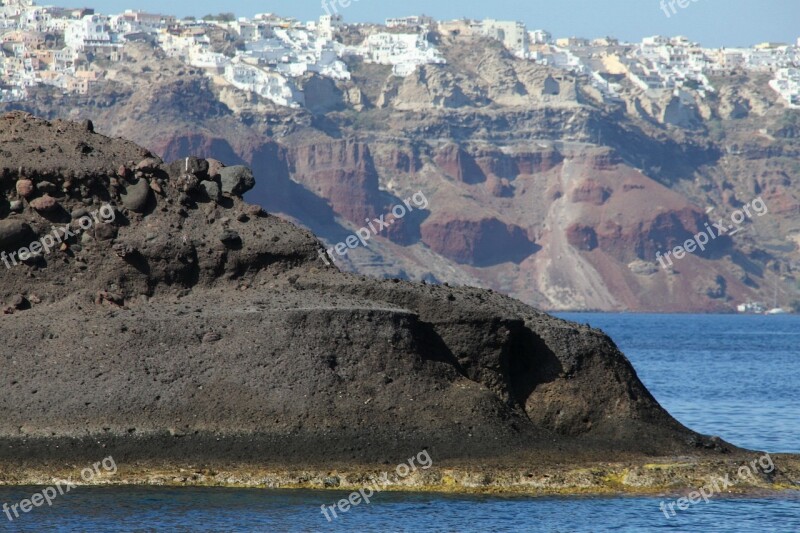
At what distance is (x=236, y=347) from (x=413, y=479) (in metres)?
4.58

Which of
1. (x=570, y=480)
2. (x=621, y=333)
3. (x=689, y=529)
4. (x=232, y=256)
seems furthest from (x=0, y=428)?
(x=621, y=333)

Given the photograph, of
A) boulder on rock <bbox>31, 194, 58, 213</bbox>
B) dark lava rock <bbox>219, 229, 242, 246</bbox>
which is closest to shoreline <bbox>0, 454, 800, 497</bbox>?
dark lava rock <bbox>219, 229, 242, 246</bbox>

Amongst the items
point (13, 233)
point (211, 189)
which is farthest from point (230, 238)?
point (13, 233)

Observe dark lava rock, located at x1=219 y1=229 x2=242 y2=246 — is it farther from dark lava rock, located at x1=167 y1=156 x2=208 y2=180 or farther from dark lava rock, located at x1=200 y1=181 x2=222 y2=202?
dark lava rock, located at x1=167 y1=156 x2=208 y2=180

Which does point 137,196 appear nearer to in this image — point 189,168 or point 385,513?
point 189,168

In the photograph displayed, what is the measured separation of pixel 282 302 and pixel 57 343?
15.5 ft

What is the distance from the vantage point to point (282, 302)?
3041 centimetres

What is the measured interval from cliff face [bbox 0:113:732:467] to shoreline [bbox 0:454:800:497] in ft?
1.06

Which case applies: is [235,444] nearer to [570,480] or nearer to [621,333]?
[570,480]

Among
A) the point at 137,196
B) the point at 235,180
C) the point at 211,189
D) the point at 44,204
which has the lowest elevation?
the point at 44,204

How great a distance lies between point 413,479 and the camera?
27.9 m

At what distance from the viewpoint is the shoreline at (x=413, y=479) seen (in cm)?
2748

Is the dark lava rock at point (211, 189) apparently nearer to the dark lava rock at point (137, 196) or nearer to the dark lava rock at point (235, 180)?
the dark lava rock at point (235, 180)

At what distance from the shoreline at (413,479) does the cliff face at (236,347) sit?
0.32m
